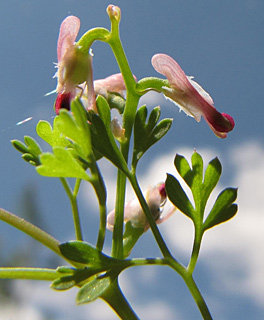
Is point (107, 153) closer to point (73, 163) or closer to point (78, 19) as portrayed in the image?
point (73, 163)

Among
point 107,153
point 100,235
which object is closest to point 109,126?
point 107,153

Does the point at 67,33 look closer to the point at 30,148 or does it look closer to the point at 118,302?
the point at 30,148

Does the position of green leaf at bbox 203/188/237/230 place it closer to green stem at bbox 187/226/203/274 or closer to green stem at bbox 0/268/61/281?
green stem at bbox 187/226/203/274

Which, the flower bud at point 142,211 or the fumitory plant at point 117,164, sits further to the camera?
the flower bud at point 142,211

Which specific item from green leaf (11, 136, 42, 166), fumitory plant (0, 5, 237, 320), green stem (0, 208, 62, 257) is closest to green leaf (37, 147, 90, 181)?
fumitory plant (0, 5, 237, 320)

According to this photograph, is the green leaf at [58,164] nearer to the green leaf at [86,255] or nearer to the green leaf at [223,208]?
the green leaf at [86,255]

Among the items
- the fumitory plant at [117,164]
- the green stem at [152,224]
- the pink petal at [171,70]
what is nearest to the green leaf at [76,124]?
the fumitory plant at [117,164]

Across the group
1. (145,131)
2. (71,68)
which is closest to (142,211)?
(145,131)
